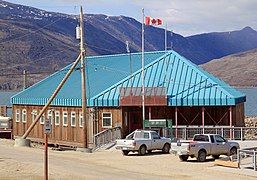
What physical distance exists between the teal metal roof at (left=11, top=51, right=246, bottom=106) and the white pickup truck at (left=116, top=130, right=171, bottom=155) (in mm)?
7715

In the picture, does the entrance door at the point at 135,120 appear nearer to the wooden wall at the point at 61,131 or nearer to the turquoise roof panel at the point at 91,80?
the turquoise roof panel at the point at 91,80

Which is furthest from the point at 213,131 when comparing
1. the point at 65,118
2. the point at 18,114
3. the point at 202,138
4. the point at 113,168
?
the point at 18,114

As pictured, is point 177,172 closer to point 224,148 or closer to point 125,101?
point 224,148

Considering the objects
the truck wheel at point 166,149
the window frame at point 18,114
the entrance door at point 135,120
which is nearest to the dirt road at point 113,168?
the truck wheel at point 166,149

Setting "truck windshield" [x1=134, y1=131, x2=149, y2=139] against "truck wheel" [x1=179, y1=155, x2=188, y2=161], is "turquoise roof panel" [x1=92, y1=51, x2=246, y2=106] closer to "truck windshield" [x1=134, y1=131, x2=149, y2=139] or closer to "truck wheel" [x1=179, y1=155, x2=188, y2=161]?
"truck windshield" [x1=134, y1=131, x2=149, y2=139]

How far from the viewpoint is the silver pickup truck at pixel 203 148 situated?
1272 inches

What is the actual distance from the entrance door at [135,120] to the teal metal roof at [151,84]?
208 centimetres

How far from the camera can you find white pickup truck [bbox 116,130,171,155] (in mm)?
36500

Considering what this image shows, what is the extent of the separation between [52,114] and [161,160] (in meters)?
19.5

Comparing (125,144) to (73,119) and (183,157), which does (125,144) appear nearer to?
(183,157)

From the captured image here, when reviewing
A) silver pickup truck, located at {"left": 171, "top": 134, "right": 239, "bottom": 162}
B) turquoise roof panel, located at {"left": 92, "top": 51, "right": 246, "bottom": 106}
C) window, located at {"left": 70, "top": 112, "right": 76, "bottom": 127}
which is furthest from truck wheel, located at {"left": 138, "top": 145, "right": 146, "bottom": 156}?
window, located at {"left": 70, "top": 112, "right": 76, "bottom": 127}

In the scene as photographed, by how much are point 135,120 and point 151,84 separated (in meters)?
3.20

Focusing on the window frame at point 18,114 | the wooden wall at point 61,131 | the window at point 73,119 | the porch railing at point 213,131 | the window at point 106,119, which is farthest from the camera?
the window frame at point 18,114

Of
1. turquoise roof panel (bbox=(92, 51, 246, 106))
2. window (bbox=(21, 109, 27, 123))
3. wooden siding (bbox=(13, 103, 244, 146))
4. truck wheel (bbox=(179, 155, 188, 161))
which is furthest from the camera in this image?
window (bbox=(21, 109, 27, 123))
